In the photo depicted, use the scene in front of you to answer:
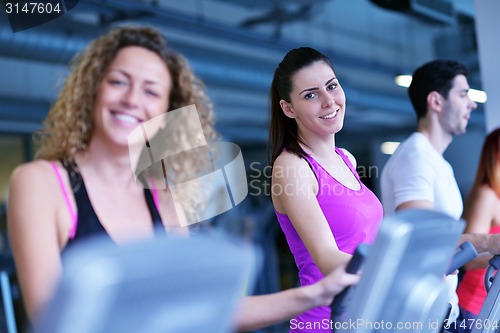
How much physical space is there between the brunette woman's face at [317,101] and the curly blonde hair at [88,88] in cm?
42

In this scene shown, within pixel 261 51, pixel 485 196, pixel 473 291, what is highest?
pixel 261 51

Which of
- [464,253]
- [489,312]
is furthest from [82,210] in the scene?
[489,312]

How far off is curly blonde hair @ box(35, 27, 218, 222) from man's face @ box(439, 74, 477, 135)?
4.14 ft

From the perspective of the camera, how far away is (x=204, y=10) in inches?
308

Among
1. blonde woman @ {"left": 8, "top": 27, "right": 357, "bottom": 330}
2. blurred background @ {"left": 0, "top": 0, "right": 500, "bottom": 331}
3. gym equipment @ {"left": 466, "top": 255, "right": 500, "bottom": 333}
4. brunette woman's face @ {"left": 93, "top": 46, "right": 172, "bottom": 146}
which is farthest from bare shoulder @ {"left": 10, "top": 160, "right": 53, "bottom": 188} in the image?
blurred background @ {"left": 0, "top": 0, "right": 500, "bottom": 331}

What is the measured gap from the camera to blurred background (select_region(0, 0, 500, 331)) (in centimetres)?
556

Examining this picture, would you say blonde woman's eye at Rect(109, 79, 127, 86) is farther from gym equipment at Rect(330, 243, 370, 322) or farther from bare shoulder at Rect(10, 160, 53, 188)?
gym equipment at Rect(330, 243, 370, 322)

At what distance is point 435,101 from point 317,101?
0.83 metres

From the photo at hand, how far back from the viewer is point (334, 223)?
1842 millimetres

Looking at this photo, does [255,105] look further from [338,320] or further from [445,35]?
[338,320]

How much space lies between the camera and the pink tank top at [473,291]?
8.34ft

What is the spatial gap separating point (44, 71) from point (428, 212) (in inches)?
347

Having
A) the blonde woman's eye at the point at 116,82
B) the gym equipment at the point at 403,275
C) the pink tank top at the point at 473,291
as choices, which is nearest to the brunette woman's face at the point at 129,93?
the blonde woman's eye at the point at 116,82

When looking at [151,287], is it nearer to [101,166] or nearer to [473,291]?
[101,166]
